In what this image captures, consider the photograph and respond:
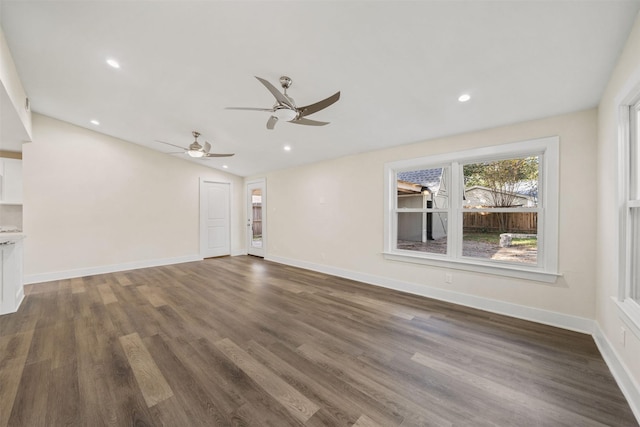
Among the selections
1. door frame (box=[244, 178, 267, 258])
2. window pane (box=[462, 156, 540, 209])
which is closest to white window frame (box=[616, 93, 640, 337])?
window pane (box=[462, 156, 540, 209])

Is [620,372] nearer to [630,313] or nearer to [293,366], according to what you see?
[630,313]

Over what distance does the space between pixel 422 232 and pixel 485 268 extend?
102cm

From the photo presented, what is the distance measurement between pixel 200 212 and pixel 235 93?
4298 mm

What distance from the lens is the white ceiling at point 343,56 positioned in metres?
1.68

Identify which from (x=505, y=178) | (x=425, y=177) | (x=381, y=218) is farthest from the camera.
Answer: (x=381, y=218)

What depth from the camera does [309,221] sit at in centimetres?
536

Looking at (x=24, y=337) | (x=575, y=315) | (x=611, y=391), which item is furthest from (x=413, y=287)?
(x=24, y=337)

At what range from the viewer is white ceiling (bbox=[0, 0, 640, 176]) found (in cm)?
168

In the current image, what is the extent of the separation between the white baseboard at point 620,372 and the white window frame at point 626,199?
1.26 feet

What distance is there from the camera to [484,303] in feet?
10.1

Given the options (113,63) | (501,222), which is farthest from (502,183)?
(113,63)

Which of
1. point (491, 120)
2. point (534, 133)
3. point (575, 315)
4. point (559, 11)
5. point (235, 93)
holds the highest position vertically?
point (235, 93)

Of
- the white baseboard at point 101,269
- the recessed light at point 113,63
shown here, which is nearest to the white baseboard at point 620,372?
the recessed light at point 113,63

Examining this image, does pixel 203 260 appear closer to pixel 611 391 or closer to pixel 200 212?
pixel 200 212
